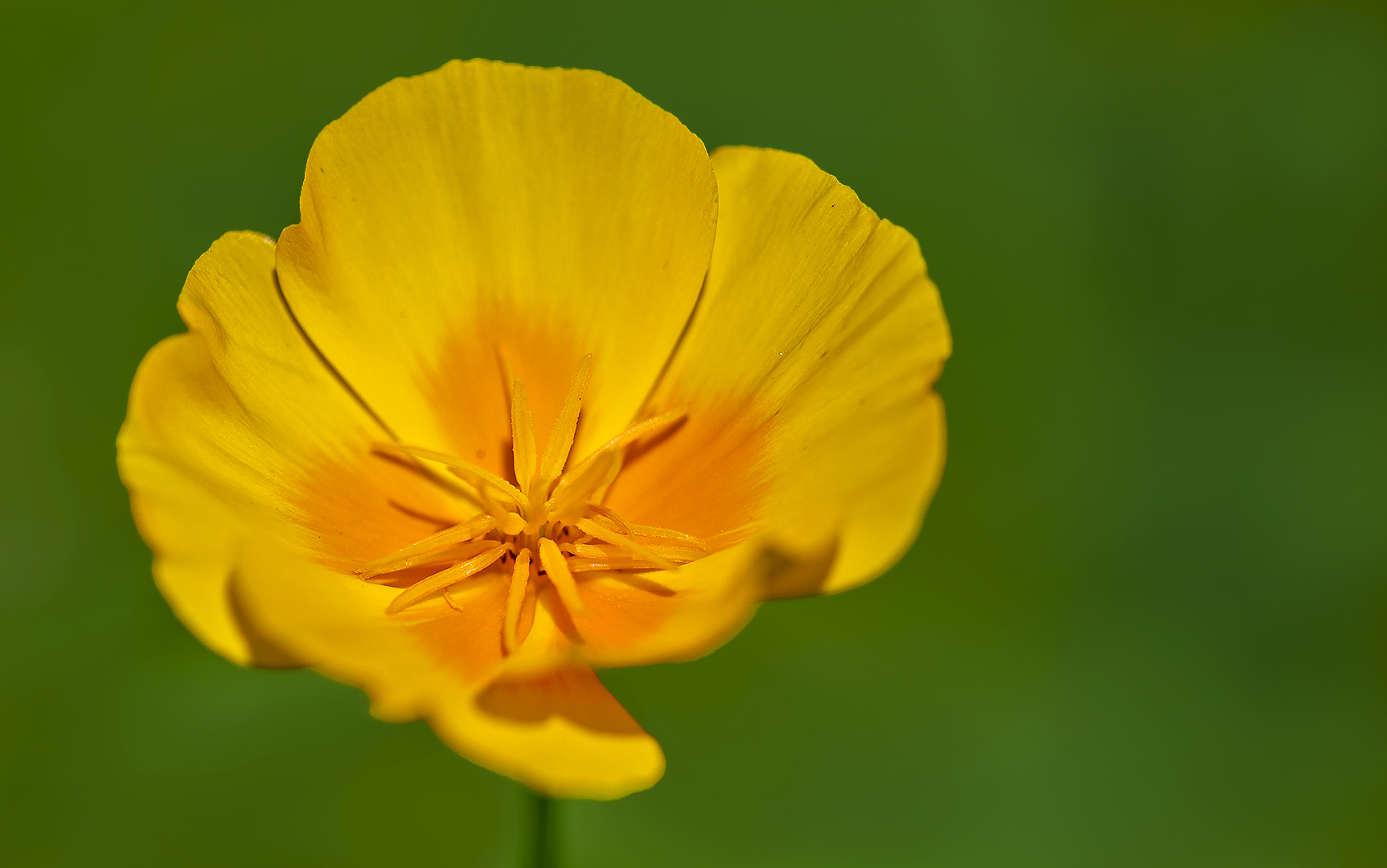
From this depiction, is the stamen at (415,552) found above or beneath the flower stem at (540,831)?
above

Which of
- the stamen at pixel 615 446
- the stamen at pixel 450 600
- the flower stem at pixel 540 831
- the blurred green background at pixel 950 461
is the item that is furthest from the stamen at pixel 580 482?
the blurred green background at pixel 950 461

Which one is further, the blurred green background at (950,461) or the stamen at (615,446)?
the blurred green background at (950,461)

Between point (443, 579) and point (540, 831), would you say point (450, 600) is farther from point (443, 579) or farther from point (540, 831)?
point (540, 831)

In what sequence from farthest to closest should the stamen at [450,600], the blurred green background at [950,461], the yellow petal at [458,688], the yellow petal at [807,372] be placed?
the blurred green background at [950,461] < the stamen at [450,600] < the yellow petal at [807,372] < the yellow petal at [458,688]

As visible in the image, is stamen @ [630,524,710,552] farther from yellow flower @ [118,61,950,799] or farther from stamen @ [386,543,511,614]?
stamen @ [386,543,511,614]

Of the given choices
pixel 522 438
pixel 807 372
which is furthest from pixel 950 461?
pixel 522 438

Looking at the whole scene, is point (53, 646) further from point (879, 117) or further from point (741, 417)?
point (879, 117)

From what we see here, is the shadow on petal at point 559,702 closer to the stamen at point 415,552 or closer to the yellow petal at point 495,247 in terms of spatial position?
the stamen at point 415,552
